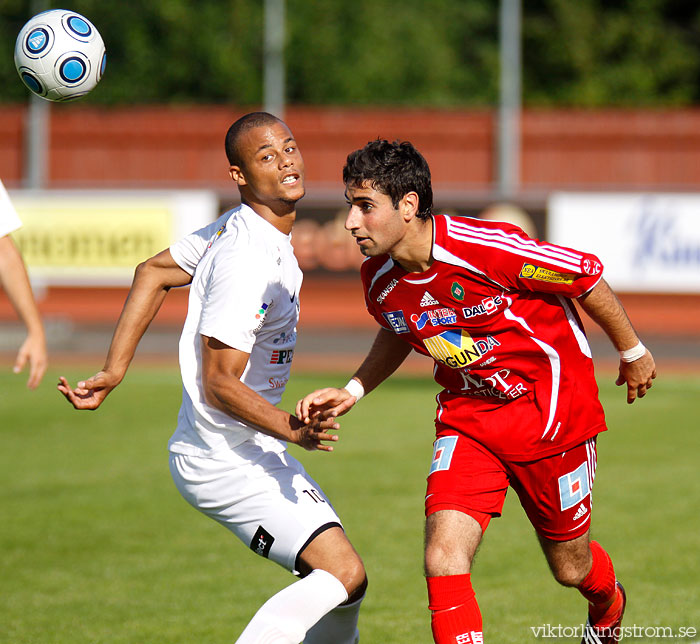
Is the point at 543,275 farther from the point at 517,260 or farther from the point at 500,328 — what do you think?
the point at 500,328

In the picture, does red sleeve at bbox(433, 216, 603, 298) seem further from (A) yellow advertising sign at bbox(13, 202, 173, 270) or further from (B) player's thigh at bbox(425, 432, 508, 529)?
(A) yellow advertising sign at bbox(13, 202, 173, 270)

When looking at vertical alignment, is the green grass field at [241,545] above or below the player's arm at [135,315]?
below

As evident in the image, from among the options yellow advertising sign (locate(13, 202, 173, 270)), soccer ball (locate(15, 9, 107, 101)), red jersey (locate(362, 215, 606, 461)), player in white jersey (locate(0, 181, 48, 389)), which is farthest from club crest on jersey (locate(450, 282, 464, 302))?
yellow advertising sign (locate(13, 202, 173, 270))

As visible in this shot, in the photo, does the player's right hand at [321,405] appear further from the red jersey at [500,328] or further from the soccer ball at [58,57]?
the soccer ball at [58,57]

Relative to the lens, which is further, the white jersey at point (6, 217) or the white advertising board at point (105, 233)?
the white advertising board at point (105, 233)

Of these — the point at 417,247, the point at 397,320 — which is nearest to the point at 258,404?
the point at 397,320

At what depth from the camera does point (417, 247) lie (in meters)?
4.56

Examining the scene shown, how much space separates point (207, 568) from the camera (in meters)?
7.14

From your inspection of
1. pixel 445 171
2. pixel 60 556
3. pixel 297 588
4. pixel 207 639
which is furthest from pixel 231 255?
pixel 445 171

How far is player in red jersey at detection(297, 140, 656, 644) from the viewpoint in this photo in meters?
4.48

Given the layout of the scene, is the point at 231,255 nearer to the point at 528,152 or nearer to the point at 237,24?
the point at 528,152

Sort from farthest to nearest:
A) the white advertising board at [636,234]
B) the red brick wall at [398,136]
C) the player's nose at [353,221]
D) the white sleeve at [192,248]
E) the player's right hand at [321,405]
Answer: the red brick wall at [398,136], the white advertising board at [636,234], the white sleeve at [192,248], the player's nose at [353,221], the player's right hand at [321,405]

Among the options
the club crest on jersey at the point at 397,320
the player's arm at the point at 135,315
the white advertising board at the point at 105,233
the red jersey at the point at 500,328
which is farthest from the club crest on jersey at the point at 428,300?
the white advertising board at the point at 105,233

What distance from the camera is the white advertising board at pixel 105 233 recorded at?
18.6m
